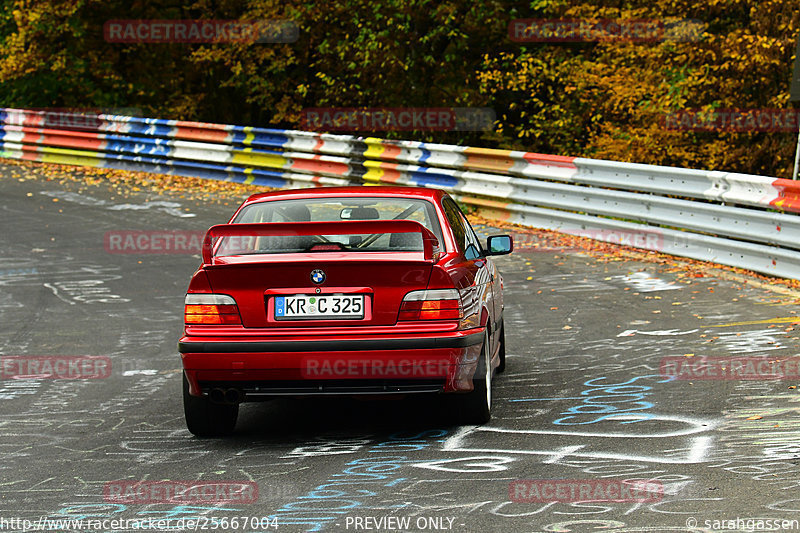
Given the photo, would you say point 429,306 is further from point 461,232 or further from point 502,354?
point 502,354

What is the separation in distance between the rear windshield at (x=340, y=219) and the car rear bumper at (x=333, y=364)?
0.60 m

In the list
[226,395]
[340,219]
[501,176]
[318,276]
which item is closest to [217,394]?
[226,395]

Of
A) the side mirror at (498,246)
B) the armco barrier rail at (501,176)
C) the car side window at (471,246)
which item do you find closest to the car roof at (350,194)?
the car side window at (471,246)

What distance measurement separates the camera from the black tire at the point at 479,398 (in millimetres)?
6789

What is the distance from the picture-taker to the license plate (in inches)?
255

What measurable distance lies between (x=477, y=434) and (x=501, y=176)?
34.6 ft

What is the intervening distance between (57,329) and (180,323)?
42.8 inches

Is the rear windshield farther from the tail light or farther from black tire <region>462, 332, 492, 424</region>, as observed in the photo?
black tire <region>462, 332, 492, 424</region>

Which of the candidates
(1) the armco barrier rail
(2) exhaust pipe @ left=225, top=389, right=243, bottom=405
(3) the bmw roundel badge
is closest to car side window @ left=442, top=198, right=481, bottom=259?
(3) the bmw roundel badge

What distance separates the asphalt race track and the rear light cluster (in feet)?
2.35

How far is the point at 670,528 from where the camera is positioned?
4.78 metres

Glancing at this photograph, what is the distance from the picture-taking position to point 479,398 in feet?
22.4

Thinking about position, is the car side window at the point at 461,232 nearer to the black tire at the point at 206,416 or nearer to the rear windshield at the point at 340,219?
the rear windshield at the point at 340,219

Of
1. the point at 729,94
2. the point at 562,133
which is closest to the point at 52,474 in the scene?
the point at 729,94
